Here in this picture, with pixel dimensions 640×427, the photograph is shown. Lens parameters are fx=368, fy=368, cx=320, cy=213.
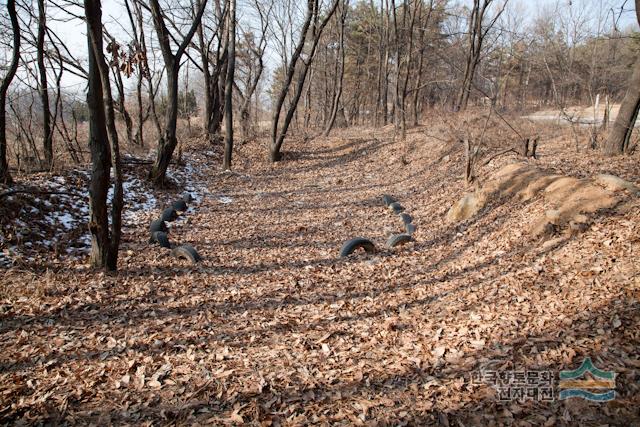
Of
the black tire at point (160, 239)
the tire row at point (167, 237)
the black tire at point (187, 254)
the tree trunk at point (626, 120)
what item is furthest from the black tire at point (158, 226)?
the tree trunk at point (626, 120)

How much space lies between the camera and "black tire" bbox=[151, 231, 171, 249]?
5.93 meters

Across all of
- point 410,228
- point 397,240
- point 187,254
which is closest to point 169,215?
point 187,254

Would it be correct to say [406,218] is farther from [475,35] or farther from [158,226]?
[475,35]

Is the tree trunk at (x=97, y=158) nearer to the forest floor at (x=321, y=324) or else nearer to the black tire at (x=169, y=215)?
the forest floor at (x=321, y=324)

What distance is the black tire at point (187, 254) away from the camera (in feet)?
17.6

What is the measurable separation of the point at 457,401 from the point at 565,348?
1029mm

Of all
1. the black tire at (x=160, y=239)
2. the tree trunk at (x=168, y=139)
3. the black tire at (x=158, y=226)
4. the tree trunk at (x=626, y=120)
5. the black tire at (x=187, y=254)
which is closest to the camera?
the black tire at (x=187, y=254)

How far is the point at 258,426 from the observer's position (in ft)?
8.57

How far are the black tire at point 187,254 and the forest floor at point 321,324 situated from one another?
0.37ft

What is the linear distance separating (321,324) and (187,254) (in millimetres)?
2533

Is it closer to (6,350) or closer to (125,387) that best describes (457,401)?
(125,387)

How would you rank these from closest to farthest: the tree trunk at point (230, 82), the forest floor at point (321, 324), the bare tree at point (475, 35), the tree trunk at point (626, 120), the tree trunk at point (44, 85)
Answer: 1. the forest floor at point (321, 324)
2. the tree trunk at point (626, 120)
3. the tree trunk at point (44, 85)
4. the tree trunk at point (230, 82)
5. the bare tree at point (475, 35)

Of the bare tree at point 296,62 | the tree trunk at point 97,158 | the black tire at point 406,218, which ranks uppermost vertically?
the bare tree at point 296,62

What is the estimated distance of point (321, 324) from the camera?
12.8ft
